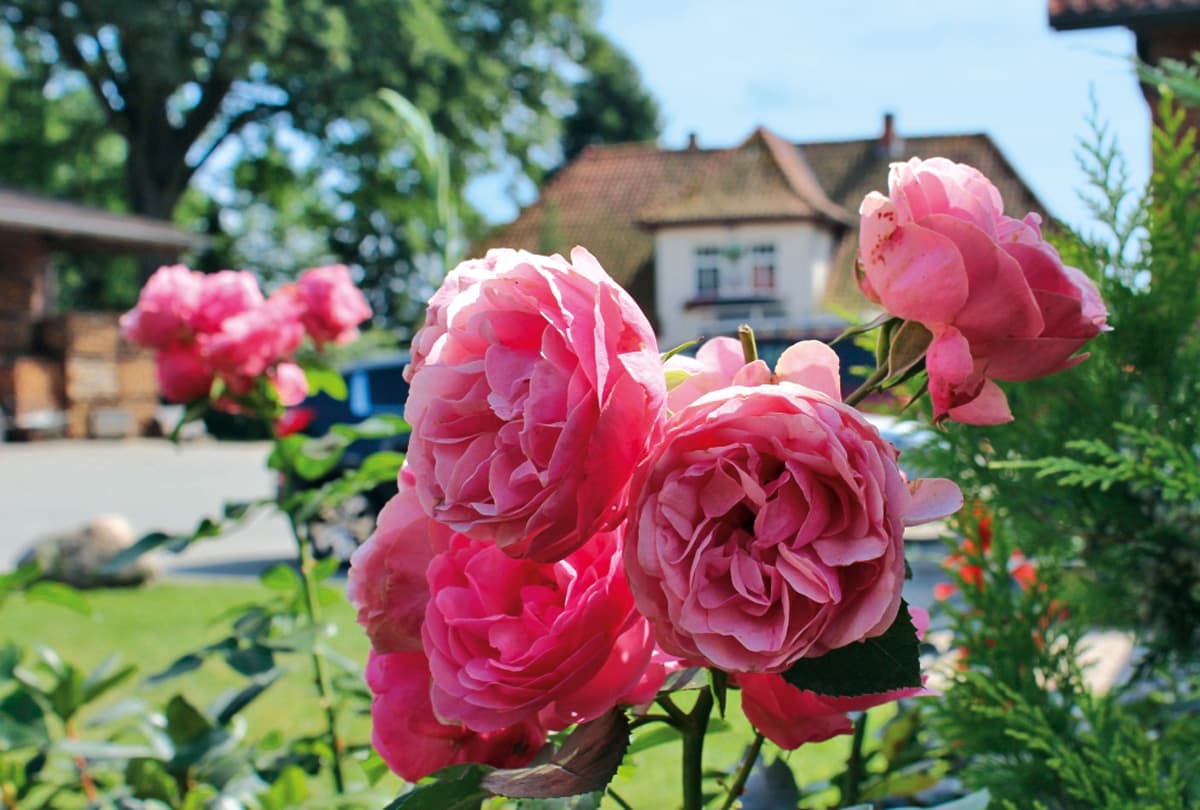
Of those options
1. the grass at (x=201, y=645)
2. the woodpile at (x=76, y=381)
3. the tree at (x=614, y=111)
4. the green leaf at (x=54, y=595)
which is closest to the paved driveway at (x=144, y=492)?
the woodpile at (x=76, y=381)

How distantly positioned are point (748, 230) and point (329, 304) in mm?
23255

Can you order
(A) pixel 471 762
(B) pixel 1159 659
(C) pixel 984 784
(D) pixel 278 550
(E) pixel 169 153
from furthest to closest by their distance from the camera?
(E) pixel 169 153 → (D) pixel 278 550 → (B) pixel 1159 659 → (C) pixel 984 784 → (A) pixel 471 762

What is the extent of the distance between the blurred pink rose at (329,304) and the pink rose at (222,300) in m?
0.11

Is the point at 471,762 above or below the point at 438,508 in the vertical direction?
below

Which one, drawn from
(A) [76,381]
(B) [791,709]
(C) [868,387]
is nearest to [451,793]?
(B) [791,709]

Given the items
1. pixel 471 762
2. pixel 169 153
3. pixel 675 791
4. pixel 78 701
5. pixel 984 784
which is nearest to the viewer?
pixel 471 762

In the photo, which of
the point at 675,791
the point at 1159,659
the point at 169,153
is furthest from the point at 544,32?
the point at 1159,659

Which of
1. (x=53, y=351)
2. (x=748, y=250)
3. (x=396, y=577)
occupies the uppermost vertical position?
(x=396, y=577)

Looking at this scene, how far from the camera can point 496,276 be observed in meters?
0.52

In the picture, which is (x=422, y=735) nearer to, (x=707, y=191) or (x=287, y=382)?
(x=287, y=382)

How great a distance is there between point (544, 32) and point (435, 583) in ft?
83.9

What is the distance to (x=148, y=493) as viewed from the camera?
12.7m

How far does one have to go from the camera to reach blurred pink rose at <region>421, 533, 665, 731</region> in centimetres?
52

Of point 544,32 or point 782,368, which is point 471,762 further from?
point 544,32
